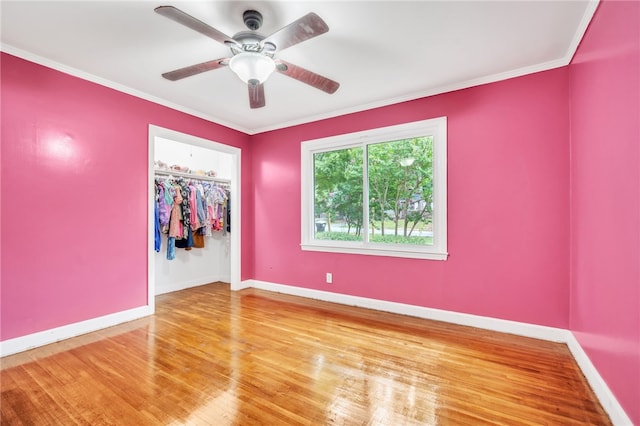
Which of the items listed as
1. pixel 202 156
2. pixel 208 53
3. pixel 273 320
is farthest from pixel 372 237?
pixel 202 156

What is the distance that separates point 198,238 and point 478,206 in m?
3.90

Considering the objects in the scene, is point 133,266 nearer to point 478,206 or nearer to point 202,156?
point 202,156

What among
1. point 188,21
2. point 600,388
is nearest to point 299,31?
point 188,21

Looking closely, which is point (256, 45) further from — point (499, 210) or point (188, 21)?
point (499, 210)

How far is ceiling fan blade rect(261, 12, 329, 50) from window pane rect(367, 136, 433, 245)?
2.04m

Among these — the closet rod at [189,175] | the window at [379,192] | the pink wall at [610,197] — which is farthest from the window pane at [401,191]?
the closet rod at [189,175]

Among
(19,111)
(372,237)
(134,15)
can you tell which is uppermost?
(134,15)

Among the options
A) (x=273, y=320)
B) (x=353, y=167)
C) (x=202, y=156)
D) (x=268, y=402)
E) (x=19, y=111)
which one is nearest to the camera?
(x=268, y=402)

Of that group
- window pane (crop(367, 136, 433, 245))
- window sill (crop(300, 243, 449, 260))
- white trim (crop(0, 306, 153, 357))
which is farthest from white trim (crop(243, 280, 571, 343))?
white trim (crop(0, 306, 153, 357))

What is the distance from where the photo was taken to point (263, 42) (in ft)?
6.05

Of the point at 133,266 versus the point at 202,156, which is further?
the point at 202,156

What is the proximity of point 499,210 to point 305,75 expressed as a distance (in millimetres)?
2216

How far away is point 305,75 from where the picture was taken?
220 cm

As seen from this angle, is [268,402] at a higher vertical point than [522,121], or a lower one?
lower
